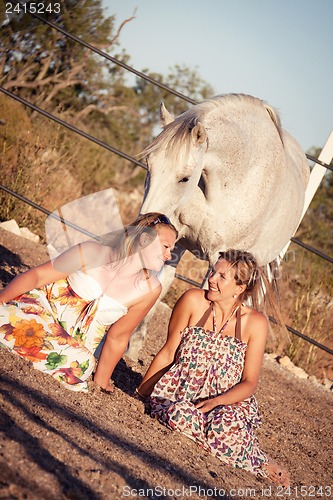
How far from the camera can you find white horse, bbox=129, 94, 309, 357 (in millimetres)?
3391

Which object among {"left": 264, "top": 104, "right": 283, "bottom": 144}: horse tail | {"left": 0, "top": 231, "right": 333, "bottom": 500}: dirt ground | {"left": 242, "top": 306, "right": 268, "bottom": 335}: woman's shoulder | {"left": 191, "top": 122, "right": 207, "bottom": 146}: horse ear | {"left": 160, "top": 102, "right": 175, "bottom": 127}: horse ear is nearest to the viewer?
{"left": 0, "top": 231, "right": 333, "bottom": 500}: dirt ground

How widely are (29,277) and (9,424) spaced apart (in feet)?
3.13

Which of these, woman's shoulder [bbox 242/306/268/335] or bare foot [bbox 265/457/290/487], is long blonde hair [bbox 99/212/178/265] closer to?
woman's shoulder [bbox 242/306/268/335]

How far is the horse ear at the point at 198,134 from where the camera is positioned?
11.0 feet

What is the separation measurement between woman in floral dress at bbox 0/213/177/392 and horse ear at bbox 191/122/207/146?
1.60 ft

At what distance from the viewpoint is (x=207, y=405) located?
293 cm

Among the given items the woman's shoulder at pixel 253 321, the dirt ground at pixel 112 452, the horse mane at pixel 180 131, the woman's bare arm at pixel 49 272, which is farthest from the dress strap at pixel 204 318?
the horse mane at pixel 180 131

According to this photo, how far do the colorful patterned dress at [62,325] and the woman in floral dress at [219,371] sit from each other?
0.35 m

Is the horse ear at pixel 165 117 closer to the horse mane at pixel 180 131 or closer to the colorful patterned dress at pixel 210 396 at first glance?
the horse mane at pixel 180 131

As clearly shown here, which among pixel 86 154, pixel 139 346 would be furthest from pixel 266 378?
pixel 86 154

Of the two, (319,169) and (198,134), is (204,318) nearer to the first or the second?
(198,134)

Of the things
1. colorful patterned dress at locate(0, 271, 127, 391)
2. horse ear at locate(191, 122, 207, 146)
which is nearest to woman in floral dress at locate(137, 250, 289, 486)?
colorful patterned dress at locate(0, 271, 127, 391)

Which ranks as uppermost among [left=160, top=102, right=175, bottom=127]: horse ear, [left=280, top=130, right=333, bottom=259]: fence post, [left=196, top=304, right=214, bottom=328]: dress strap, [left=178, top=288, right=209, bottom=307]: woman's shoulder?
[left=160, top=102, right=175, bottom=127]: horse ear

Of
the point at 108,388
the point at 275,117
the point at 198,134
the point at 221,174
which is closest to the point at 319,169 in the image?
the point at 275,117
